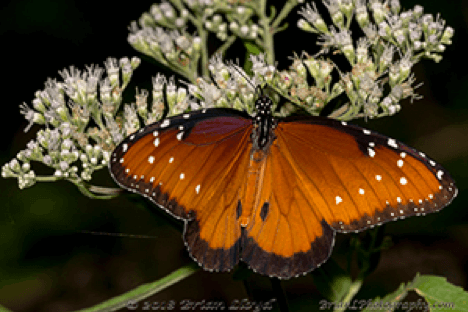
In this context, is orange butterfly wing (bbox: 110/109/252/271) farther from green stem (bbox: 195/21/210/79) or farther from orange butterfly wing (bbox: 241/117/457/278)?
green stem (bbox: 195/21/210/79)

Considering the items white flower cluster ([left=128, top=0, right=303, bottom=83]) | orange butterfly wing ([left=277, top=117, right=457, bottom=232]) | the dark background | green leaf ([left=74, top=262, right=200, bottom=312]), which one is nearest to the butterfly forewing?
orange butterfly wing ([left=277, top=117, right=457, bottom=232])

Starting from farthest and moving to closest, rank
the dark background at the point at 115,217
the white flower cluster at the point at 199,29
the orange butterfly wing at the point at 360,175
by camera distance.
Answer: the dark background at the point at 115,217
the white flower cluster at the point at 199,29
the orange butterfly wing at the point at 360,175

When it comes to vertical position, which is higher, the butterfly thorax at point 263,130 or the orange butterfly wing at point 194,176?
the butterfly thorax at point 263,130

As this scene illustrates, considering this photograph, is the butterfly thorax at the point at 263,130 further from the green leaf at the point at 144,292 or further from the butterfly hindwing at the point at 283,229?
the green leaf at the point at 144,292

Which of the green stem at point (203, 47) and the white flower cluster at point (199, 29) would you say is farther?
the green stem at point (203, 47)

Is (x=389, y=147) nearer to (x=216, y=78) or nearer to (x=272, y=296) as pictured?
(x=216, y=78)

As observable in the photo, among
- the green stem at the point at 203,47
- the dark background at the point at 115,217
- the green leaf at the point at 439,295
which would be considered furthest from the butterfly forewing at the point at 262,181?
the dark background at the point at 115,217

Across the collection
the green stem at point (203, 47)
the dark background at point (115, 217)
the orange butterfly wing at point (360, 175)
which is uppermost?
the green stem at point (203, 47)

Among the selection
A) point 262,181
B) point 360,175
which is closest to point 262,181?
point 262,181
